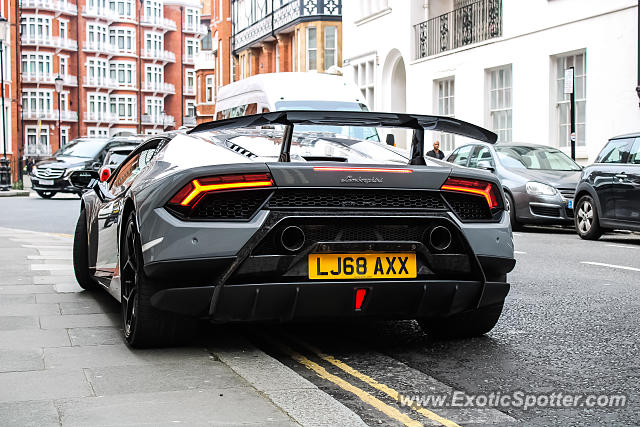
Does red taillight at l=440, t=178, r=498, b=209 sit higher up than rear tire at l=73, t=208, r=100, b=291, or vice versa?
red taillight at l=440, t=178, r=498, b=209

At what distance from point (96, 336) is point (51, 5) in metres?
94.4

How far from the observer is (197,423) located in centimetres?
402

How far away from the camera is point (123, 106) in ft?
337

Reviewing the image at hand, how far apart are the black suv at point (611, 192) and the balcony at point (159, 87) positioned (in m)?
91.7

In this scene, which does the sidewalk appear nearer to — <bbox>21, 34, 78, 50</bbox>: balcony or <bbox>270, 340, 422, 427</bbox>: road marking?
<bbox>270, 340, 422, 427</bbox>: road marking

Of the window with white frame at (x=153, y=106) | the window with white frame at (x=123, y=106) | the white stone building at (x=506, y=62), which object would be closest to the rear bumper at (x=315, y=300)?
the white stone building at (x=506, y=62)

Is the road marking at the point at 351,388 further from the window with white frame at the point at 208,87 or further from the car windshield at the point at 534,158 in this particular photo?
the window with white frame at the point at 208,87

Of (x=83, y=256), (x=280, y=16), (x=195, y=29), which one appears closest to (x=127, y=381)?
(x=83, y=256)

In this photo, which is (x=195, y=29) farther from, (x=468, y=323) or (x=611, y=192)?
(x=468, y=323)

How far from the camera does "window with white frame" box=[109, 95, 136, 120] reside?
4008 inches

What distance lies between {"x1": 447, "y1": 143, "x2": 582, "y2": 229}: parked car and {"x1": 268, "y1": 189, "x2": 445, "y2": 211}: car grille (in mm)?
11593

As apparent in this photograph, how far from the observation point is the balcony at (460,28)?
91.6 ft

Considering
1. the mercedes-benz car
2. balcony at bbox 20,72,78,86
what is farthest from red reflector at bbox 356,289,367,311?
balcony at bbox 20,72,78,86

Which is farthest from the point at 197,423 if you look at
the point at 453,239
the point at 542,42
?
the point at 542,42
